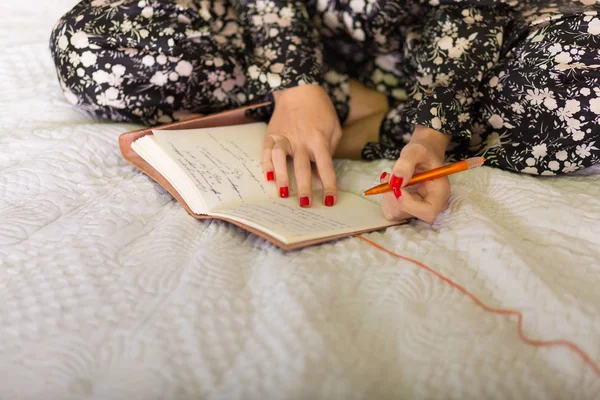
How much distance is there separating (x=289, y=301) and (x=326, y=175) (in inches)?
10.0

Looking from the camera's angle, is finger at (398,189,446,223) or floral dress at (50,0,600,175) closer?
finger at (398,189,446,223)

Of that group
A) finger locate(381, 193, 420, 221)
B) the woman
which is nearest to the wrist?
the woman

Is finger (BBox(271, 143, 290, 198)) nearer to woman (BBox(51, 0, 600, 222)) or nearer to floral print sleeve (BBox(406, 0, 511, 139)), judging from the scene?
woman (BBox(51, 0, 600, 222))

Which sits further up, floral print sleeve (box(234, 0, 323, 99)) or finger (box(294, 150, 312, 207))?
floral print sleeve (box(234, 0, 323, 99))

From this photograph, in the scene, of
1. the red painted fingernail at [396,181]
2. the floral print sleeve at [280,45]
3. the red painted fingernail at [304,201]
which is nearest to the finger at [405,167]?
the red painted fingernail at [396,181]

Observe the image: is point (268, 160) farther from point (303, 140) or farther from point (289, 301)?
point (289, 301)

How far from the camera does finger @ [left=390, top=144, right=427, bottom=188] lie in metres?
0.55

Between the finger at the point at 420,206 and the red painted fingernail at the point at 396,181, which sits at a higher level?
the red painted fingernail at the point at 396,181

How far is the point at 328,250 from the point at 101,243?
245 mm

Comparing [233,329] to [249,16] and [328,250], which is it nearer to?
[328,250]

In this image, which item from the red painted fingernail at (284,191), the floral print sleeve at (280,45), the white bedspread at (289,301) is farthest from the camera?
the floral print sleeve at (280,45)

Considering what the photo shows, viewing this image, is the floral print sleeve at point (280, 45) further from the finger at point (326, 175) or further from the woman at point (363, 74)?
the finger at point (326, 175)

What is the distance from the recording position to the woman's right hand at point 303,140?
0.63 meters

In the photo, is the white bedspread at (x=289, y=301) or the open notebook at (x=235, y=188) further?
the open notebook at (x=235, y=188)
